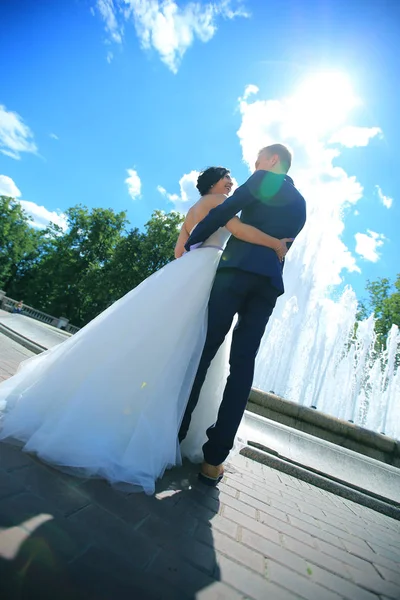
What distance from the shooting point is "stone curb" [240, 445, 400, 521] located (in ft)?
12.0

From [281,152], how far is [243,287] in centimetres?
122

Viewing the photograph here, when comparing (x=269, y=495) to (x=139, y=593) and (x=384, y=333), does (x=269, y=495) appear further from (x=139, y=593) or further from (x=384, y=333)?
(x=384, y=333)

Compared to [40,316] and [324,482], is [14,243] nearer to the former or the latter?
[40,316]

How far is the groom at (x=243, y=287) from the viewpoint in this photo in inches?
89.1

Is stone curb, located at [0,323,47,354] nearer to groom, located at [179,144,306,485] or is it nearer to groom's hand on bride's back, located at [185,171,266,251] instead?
groom, located at [179,144,306,485]

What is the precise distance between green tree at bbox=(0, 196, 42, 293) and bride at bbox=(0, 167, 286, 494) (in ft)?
154

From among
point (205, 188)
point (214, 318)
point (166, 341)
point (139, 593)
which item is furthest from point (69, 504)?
point (205, 188)

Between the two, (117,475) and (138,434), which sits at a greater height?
(138,434)

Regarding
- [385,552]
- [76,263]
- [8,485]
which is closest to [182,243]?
A: [8,485]

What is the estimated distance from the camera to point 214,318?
7.98ft

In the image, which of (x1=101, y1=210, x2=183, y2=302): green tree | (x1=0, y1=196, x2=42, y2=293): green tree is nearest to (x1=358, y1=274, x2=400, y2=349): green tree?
(x1=101, y1=210, x2=183, y2=302): green tree

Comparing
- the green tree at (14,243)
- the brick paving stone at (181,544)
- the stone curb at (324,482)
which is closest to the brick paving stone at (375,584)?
the brick paving stone at (181,544)

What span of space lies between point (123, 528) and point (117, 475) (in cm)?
41

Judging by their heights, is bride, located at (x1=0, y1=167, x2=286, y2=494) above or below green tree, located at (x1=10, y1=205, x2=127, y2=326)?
below
